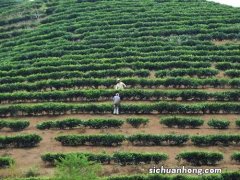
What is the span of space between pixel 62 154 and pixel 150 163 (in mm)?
4389

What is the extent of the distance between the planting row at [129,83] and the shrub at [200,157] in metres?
9.95

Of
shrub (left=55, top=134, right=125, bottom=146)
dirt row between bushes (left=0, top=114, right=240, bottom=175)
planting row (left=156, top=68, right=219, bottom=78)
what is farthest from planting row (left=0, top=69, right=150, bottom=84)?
shrub (left=55, top=134, right=125, bottom=146)

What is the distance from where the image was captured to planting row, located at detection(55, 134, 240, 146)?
26281 millimetres

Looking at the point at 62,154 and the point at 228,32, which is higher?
the point at 228,32

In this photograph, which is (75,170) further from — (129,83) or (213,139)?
(129,83)

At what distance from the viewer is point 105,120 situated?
93.6 ft

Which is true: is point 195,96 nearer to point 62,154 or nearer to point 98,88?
point 98,88

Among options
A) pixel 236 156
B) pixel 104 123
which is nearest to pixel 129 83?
pixel 104 123

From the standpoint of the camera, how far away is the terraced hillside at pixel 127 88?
26344 mm

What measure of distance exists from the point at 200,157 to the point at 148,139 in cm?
336

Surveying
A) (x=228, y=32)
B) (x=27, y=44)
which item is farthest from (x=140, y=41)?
(x=27, y=44)

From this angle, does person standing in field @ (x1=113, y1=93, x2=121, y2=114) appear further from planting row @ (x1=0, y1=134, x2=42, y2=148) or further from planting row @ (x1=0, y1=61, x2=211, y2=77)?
planting row @ (x1=0, y1=61, x2=211, y2=77)

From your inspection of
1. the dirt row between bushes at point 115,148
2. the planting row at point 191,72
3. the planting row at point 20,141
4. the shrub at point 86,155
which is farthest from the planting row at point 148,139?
the planting row at point 191,72

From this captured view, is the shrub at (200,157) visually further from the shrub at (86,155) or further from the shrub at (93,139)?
the shrub at (93,139)
